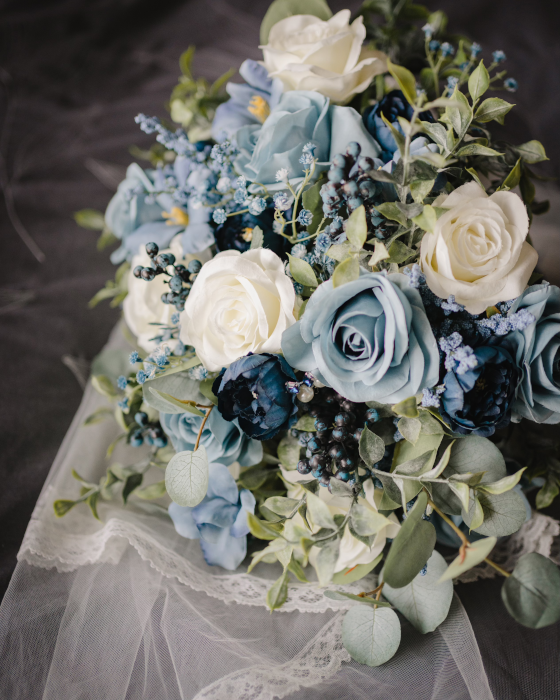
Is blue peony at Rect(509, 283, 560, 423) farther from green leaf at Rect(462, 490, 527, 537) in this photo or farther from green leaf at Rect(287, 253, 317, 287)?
green leaf at Rect(287, 253, 317, 287)

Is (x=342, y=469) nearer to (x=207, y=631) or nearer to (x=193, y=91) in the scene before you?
(x=207, y=631)

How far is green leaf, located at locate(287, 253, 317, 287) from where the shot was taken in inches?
17.3

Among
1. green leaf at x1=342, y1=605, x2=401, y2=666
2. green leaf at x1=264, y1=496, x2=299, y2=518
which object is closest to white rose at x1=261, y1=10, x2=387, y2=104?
green leaf at x1=264, y1=496, x2=299, y2=518

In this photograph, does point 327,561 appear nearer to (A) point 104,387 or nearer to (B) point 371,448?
(B) point 371,448

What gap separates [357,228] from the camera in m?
0.41

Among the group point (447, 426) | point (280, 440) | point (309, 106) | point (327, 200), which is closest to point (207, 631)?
point (280, 440)

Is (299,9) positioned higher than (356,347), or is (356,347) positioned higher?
(299,9)

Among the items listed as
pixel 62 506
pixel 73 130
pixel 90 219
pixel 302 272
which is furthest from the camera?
pixel 73 130

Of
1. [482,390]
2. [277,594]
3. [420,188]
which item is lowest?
[277,594]

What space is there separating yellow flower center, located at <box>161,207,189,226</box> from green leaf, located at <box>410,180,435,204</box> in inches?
11.6

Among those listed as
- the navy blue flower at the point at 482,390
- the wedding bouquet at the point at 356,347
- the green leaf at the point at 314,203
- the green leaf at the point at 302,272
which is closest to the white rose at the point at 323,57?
the wedding bouquet at the point at 356,347

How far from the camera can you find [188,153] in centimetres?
61

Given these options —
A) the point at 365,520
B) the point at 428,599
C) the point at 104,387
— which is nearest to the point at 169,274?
the point at 104,387

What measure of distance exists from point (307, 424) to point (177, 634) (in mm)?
249
